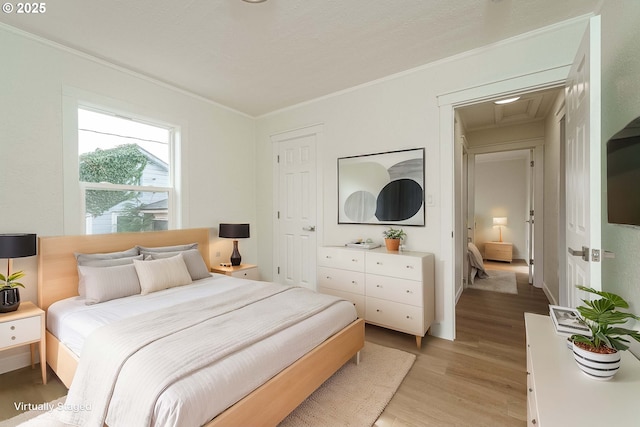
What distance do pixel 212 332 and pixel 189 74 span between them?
273cm

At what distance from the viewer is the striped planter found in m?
0.98

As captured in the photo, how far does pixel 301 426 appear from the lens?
65.6 inches

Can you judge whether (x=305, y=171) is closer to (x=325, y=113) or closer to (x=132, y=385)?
(x=325, y=113)

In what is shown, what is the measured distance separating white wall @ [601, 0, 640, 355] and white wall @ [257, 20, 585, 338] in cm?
56

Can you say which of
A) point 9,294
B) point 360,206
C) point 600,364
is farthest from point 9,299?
point 600,364

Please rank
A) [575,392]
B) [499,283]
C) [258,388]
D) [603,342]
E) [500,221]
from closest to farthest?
[575,392]
[603,342]
[258,388]
[499,283]
[500,221]

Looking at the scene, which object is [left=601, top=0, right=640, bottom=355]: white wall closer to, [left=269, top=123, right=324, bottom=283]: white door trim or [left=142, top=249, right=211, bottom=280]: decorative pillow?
[left=269, top=123, right=324, bottom=283]: white door trim

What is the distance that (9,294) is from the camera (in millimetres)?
2066

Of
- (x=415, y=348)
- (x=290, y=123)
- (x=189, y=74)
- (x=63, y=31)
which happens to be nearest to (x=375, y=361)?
(x=415, y=348)

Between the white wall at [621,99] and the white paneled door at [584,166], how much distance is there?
0.50 ft

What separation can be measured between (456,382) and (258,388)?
154 centimetres

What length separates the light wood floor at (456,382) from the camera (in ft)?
5.79

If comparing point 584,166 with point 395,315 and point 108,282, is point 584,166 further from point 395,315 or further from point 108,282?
point 108,282

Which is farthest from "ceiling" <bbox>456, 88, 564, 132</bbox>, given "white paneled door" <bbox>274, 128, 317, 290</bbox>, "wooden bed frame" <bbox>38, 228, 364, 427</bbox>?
"wooden bed frame" <bbox>38, 228, 364, 427</bbox>
